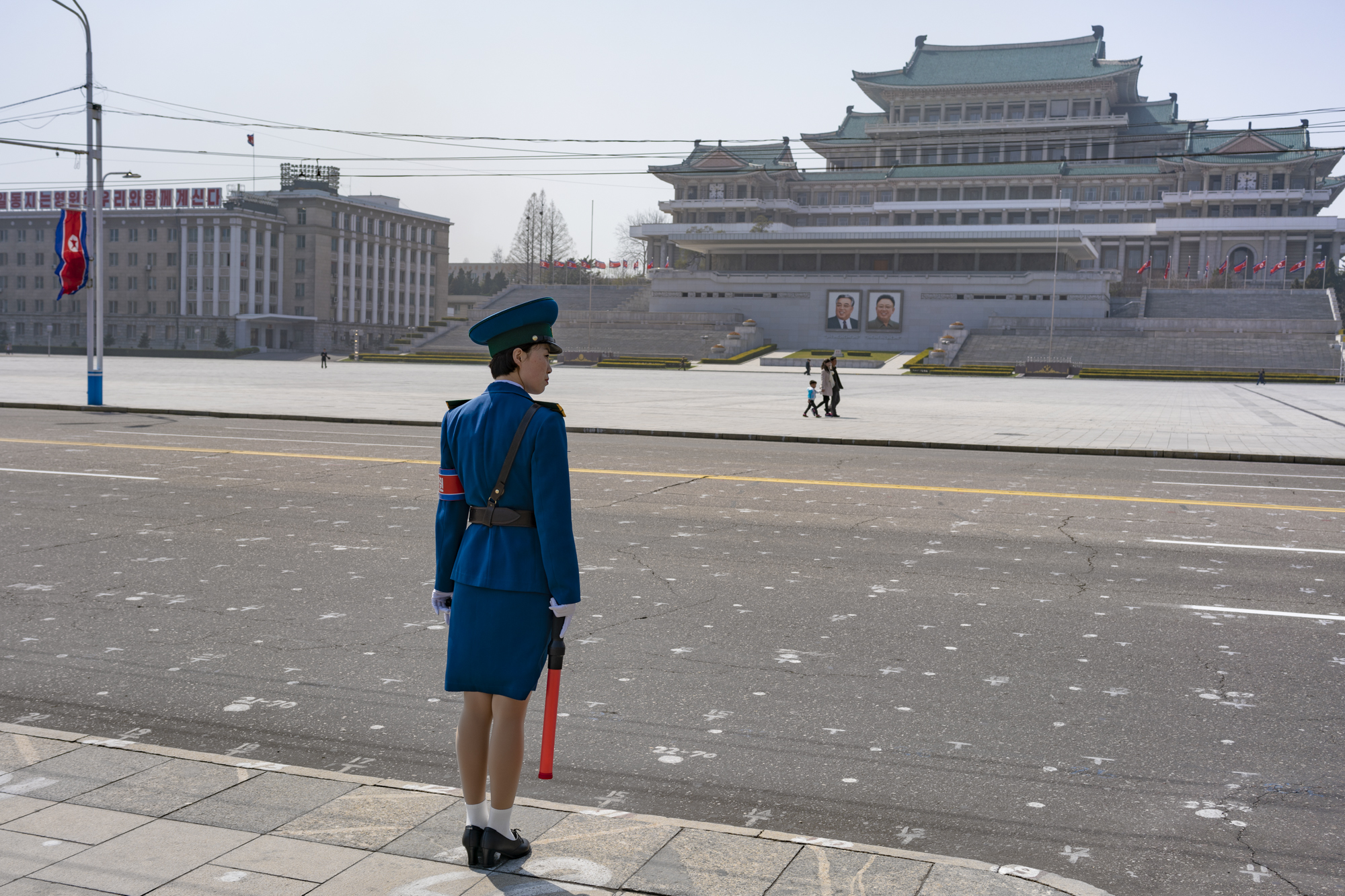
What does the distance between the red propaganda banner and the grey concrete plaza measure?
2563 millimetres

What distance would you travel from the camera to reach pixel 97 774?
3867 millimetres

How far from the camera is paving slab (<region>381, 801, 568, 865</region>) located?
10.8ft

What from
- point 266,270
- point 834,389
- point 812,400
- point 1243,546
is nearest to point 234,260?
point 266,270

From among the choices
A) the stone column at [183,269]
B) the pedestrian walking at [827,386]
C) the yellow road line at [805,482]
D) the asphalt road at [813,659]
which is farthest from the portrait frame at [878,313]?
the stone column at [183,269]

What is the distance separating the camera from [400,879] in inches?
123

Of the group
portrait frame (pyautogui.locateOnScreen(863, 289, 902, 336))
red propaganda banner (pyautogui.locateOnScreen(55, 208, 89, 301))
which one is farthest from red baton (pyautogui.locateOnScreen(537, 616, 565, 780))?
portrait frame (pyautogui.locateOnScreen(863, 289, 902, 336))

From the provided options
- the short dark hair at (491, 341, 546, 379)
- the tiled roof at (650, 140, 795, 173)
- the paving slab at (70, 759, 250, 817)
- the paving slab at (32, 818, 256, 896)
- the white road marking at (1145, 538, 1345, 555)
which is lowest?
the paving slab at (70, 759, 250, 817)

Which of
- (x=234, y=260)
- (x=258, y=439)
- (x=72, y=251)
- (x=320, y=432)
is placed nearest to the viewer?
(x=258, y=439)

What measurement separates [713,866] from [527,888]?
0.55m

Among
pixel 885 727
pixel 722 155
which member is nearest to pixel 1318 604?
pixel 885 727

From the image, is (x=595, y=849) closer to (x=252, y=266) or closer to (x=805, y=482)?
(x=805, y=482)

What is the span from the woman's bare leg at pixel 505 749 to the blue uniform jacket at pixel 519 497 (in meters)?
0.37

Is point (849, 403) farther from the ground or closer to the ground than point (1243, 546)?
farther from the ground

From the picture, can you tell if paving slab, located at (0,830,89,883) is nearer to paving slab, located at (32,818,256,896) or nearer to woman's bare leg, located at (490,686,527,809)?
paving slab, located at (32,818,256,896)
